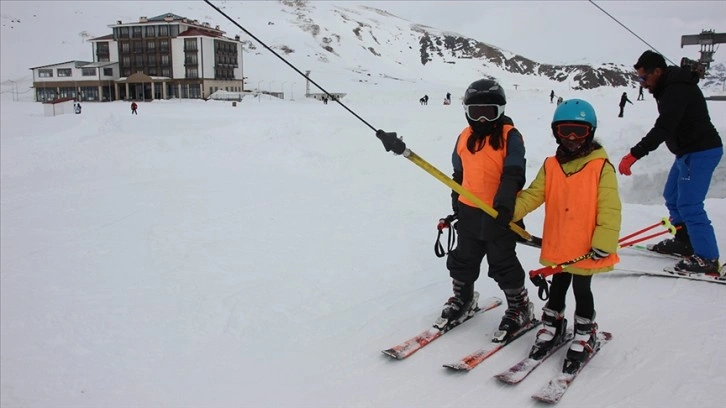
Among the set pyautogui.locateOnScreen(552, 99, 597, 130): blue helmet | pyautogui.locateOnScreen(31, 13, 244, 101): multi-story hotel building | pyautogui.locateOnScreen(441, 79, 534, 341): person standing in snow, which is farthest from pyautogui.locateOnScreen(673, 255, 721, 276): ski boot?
pyautogui.locateOnScreen(31, 13, 244, 101): multi-story hotel building

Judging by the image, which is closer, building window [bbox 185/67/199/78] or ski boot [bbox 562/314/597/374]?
ski boot [bbox 562/314/597/374]

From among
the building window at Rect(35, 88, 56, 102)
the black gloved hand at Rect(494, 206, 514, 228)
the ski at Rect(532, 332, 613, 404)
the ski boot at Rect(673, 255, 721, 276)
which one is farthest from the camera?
the building window at Rect(35, 88, 56, 102)

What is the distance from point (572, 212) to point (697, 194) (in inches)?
104

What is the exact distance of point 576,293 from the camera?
3818 mm

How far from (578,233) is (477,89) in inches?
51.1

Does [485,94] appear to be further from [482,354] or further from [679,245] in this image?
[679,245]

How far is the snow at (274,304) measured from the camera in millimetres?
3682

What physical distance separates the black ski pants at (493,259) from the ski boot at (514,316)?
8cm

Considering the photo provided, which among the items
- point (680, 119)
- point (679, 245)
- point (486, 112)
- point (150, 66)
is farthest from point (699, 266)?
point (150, 66)

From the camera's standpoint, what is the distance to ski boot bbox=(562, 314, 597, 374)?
11.9 feet

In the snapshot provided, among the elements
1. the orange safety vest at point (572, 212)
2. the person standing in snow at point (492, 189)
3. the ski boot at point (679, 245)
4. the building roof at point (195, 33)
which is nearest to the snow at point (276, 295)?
the ski boot at point (679, 245)

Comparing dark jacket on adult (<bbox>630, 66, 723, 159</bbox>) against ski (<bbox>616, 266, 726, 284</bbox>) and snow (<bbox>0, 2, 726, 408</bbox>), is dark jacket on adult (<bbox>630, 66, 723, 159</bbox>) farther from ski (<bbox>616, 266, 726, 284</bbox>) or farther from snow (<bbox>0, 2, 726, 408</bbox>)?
snow (<bbox>0, 2, 726, 408</bbox>)

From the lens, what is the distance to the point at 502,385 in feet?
11.6

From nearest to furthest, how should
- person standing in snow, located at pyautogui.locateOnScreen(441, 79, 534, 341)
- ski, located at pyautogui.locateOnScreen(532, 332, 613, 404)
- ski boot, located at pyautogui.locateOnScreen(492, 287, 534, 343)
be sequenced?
ski, located at pyautogui.locateOnScreen(532, 332, 613, 404) < person standing in snow, located at pyautogui.locateOnScreen(441, 79, 534, 341) < ski boot, located at pyautogui.locateOnScreen(492, 287, 534, 343)
